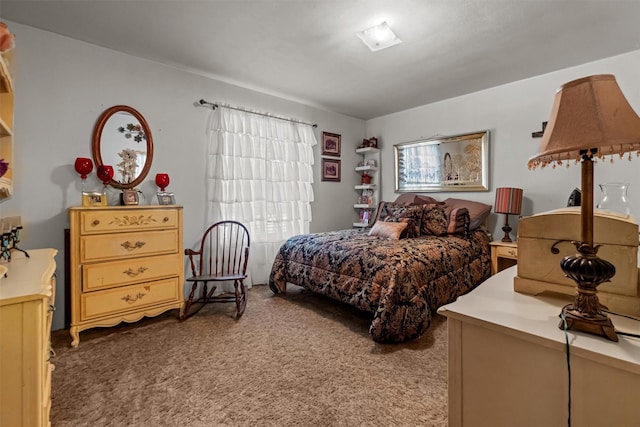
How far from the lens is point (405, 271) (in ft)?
7.10

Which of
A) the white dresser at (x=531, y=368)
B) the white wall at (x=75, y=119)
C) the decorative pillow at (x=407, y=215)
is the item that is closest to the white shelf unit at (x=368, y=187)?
the decorative pillow at (x=407, y=215)

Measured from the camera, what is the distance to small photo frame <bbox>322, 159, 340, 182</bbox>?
4383mm

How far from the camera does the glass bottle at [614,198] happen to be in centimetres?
156

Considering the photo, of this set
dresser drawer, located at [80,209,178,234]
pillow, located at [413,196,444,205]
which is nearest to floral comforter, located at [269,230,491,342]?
pillow, located at [413,196,444,205]

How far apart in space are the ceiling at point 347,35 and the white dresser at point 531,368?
2.06m

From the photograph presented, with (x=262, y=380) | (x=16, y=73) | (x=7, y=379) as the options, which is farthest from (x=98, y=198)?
(x=262, y=380)

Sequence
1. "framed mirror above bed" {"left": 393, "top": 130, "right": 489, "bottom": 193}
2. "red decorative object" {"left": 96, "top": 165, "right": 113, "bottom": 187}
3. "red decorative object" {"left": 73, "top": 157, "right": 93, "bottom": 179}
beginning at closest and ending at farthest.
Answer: "red decorative object" {"left": 73, "top": 157, "right": 93, "bottom": 179}
"red decorative object" {"left": 96, "top": 165, "right": 113, "bottom": 187}
"framed mirror above bed" {"left": 393, "top": 130, "right": 489, "bottom": 193}

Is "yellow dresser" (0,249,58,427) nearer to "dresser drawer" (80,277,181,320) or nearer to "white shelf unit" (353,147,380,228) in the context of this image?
"dresser drawer" (80,277,181,320)

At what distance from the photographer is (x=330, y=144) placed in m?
4.43

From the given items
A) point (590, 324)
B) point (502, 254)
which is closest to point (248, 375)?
point (590, 324)

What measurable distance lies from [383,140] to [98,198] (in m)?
3.81

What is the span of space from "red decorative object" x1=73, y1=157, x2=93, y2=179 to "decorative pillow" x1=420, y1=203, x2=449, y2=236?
3.27m

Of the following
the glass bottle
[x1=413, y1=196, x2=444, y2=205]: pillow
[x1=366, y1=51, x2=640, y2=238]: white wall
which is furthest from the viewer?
[x1=413, y1=196, x2=444, y2=205]: pillow

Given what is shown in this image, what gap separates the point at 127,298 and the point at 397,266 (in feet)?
7.03
